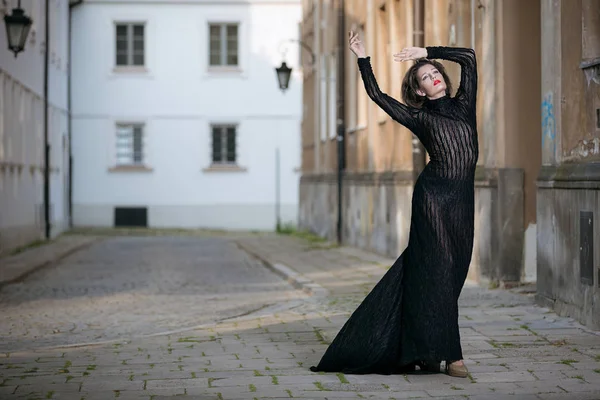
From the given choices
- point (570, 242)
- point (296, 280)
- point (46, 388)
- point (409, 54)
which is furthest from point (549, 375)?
point (296, 280)

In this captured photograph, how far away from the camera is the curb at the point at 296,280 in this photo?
583 inches

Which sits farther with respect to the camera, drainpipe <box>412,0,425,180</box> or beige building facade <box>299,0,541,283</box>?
drainpipe <box>412,0,425,180</box>

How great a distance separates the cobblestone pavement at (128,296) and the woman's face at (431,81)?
4160 millimetres

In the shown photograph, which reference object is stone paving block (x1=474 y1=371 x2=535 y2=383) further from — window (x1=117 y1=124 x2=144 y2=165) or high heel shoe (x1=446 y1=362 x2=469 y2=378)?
window (x1=117 y1=124 x2=144 y2=165)

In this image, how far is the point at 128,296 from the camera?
50.7 feet

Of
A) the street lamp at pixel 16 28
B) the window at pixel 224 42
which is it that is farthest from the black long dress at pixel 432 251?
the window at pixel 224 42

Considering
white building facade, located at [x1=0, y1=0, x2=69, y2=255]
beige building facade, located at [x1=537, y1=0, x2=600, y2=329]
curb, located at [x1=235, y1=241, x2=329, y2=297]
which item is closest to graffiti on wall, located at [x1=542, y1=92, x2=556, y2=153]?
beige building facade, located at [x1=537, y1=0, x2=600, y2=329]

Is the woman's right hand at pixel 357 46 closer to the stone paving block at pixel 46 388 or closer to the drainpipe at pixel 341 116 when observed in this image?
the stone paving block at pixel 46 388

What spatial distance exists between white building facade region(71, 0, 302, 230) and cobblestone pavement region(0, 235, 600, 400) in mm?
31717

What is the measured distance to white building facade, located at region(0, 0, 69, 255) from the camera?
26.8 m

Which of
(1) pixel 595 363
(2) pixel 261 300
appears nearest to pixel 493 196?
(2) pixel 261 300

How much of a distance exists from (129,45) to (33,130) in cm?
1261

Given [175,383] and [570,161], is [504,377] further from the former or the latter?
[570,161]

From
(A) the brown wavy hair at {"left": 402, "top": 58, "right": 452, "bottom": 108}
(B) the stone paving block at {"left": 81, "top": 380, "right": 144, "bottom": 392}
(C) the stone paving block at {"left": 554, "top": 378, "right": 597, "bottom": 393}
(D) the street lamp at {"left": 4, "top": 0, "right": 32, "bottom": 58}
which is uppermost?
(D) the street lamp at {"left": 4, "top": 0, "right": 32, "bottom": 58}
